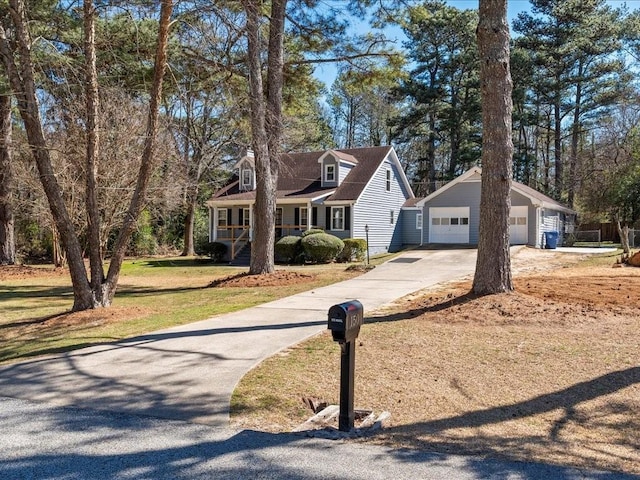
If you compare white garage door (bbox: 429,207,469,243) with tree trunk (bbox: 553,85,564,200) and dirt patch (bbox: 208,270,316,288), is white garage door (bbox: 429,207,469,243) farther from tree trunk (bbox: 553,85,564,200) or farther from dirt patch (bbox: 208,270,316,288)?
tree trunk (bbox: 553,85,564,200)

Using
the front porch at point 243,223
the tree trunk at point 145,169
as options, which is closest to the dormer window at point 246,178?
the front porch at point 243,223

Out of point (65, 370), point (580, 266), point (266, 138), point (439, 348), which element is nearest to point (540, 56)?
point (580, 266)

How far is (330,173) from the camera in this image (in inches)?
1126

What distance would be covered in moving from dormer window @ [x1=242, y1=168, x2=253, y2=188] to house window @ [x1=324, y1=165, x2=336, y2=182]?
179 inches

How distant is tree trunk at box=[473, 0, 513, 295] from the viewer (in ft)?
31.5

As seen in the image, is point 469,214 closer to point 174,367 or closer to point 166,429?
point 174,367

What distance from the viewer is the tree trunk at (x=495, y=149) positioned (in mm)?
9609

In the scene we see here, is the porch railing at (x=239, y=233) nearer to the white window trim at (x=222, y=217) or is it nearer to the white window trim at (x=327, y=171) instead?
the white window trim at (x=222, y=217)

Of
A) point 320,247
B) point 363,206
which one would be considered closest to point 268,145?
point 320,247

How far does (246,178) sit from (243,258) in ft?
19.3

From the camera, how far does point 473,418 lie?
4715mm

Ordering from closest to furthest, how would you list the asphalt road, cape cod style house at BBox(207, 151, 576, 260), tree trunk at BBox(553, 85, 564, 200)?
the asphalt road < cape cod style house at BBox(207, 151, 576, 260) < tree trunk at BBox(553, 85, 564, 200)

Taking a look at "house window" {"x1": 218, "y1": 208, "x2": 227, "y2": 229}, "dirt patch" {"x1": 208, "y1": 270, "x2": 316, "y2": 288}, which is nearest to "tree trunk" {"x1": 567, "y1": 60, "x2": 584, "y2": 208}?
"house window" {"x1": 218, "y1": 208, "x2": 227, "y2": 229}

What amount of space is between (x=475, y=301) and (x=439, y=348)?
2757 millimetres
